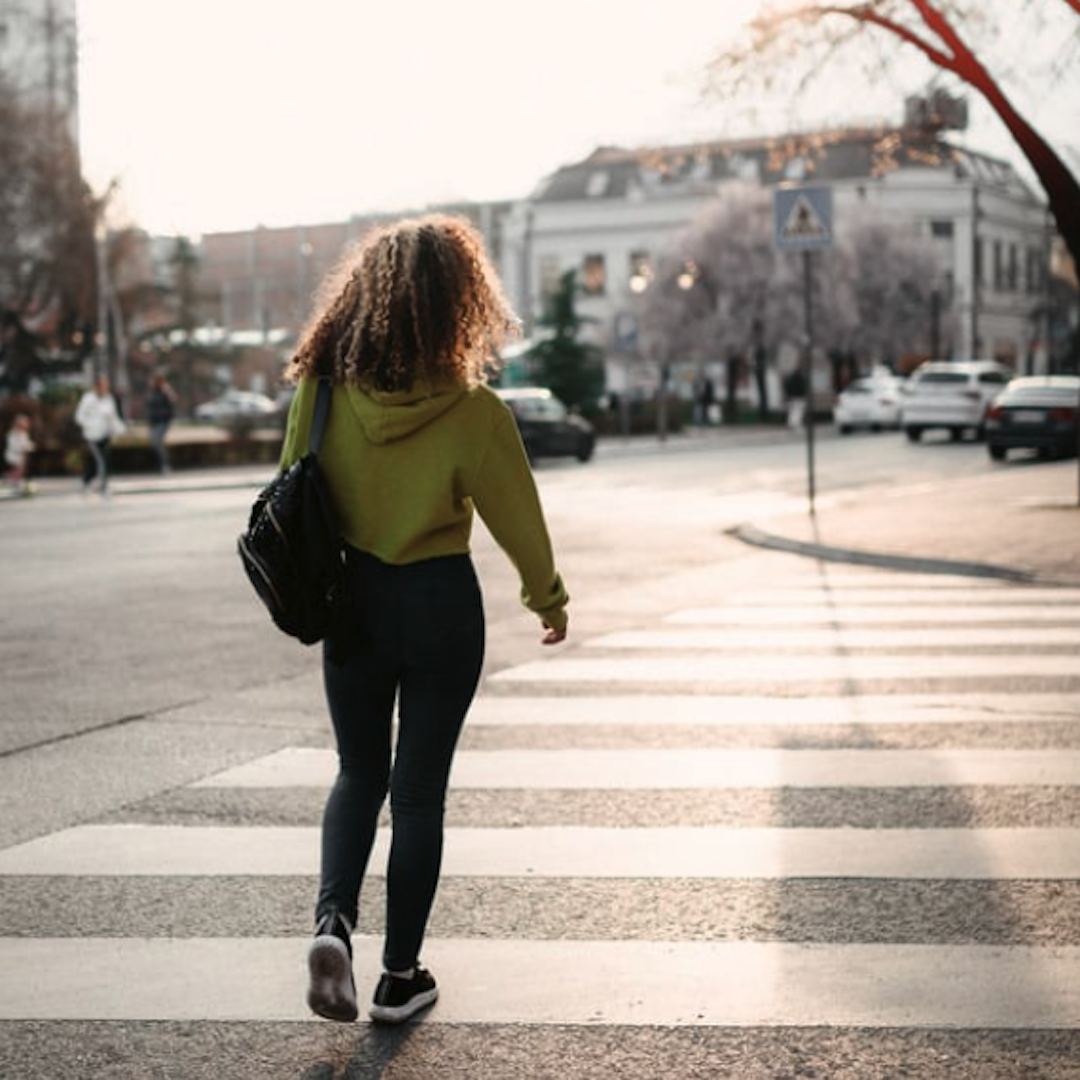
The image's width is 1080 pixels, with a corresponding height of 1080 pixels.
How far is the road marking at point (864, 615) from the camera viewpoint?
37.4ft

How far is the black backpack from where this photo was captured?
402cm

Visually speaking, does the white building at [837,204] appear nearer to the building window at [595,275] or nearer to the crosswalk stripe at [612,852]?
the building window at [595,275]

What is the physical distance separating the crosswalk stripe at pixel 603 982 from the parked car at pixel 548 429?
101 ft

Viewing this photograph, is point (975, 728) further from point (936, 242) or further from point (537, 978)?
point (936, 242)

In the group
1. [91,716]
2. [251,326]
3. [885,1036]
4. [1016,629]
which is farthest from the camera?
[251,326]

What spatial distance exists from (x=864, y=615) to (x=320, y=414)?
7989 mm

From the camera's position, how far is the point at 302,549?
4.03 m

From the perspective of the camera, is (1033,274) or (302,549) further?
(1033,274)

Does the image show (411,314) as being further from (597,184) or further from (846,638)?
(597,184)

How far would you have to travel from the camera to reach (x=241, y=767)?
714cm

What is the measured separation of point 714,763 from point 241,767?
176cm

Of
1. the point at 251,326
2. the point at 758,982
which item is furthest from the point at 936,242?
the point at 758,982

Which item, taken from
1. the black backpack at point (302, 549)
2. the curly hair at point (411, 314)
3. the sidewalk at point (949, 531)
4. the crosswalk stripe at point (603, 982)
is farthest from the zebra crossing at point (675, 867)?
the sidewalk at point (949, 531)

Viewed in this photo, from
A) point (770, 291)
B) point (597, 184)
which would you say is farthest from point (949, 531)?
point (597, 184)
